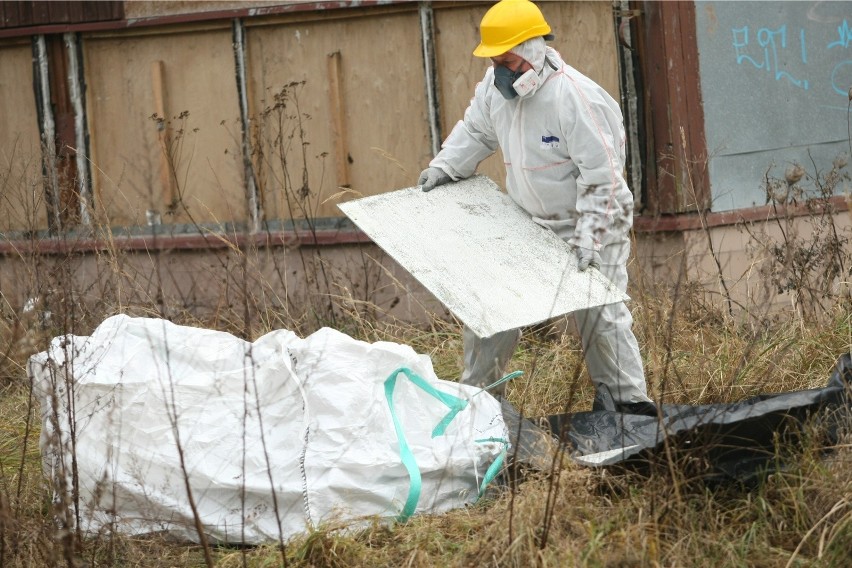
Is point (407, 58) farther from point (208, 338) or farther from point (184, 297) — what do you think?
point (208, 338)

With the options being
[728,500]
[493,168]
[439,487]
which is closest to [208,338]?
[439,487]

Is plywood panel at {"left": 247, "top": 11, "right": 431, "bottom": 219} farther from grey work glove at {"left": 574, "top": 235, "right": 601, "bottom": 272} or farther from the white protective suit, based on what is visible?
grey work glove at {"left": 574, "top": 235, "right": 601, "bottom": 272}

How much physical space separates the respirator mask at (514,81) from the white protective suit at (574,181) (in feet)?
0.17

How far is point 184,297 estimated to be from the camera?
720cm

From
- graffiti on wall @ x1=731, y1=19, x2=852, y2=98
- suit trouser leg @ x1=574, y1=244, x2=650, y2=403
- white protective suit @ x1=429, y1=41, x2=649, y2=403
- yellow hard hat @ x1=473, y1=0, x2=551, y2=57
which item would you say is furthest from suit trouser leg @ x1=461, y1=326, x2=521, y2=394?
graffiti on wall @ x1=731, y1=19, x2=852, y2=98

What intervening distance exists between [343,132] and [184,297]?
147 cm

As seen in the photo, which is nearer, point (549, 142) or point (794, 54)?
point (549, 142)

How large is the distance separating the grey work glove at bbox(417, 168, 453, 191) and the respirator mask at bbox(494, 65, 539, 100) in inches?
18.5

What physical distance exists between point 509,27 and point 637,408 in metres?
1.59

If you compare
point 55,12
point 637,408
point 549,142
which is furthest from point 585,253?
point 55,12

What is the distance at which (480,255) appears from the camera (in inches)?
171

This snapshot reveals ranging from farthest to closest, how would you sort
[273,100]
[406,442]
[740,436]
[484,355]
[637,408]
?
[273,100] < [484,355] < [637,408] < [406,442] < [740,436]

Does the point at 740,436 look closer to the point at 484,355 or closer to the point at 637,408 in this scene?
the point at 637,408

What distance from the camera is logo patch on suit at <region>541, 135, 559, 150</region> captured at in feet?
15.0
